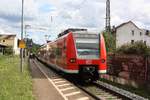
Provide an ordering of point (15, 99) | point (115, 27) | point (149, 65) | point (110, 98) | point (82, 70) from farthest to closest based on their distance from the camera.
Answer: point (115, 27) → point (82, 70) → point (149, 65) → point (110, 98) → point (15, 99)

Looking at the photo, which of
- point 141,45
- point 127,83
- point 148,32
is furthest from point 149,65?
point 148,32

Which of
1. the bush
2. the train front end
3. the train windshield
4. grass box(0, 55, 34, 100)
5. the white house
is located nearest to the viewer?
grass box(0, 55, 34, 100)

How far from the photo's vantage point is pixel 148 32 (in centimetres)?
9744

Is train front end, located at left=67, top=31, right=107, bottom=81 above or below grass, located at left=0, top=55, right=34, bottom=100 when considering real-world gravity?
above

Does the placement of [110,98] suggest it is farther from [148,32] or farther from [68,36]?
[148,32]

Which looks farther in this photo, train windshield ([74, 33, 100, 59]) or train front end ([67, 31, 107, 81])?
train windshield ([74, 33, 100, 59])

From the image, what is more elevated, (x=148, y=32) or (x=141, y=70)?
(x=148, y=32)

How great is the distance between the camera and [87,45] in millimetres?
21969

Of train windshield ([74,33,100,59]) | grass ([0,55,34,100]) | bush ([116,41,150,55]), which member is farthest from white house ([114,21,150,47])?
train windshield ([74,33,100,59])

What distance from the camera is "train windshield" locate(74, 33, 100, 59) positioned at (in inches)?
854

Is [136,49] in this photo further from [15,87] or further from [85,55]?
[15,87]

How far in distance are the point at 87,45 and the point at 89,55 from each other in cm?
64

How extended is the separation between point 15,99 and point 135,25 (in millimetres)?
82169

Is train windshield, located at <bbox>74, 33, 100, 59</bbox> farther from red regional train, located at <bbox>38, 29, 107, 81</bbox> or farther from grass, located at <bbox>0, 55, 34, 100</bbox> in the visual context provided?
grass, located at <bbox>0, 55, 34, 100</bbox>
